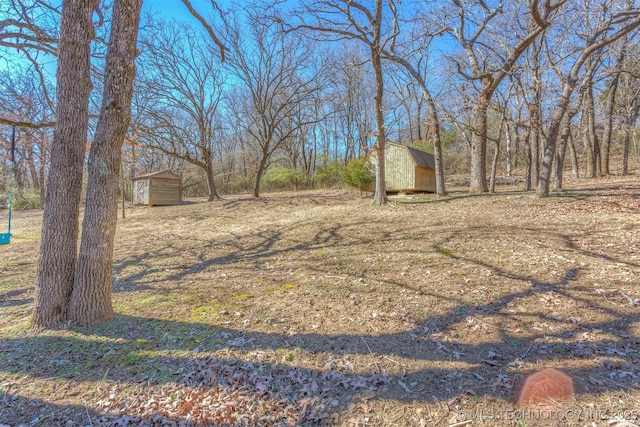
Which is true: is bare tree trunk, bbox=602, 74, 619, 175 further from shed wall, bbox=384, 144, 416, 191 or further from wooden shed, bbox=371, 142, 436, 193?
shed wall, bbox=384, 144, 416, 191

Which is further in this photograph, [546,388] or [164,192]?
[164,192]

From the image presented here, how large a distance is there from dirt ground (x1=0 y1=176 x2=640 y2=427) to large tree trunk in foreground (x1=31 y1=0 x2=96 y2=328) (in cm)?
43

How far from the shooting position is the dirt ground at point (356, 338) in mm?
2074

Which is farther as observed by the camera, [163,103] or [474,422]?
[163,103]

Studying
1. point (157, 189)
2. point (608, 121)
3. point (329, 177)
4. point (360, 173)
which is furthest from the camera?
point (329, 177)

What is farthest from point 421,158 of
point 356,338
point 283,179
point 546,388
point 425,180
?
point 546,388

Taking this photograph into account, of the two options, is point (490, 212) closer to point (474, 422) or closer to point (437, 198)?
point (437, 198)

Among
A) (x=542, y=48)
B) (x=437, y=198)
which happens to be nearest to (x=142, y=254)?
(x=437, y=198)

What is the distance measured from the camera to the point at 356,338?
282 cm

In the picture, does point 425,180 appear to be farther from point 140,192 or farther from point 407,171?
point 140,192

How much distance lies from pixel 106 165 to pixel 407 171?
A: 12.4 metres

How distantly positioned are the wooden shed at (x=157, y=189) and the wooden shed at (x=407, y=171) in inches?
415

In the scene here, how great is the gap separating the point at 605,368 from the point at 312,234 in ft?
17.5

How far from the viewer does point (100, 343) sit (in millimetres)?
2967
